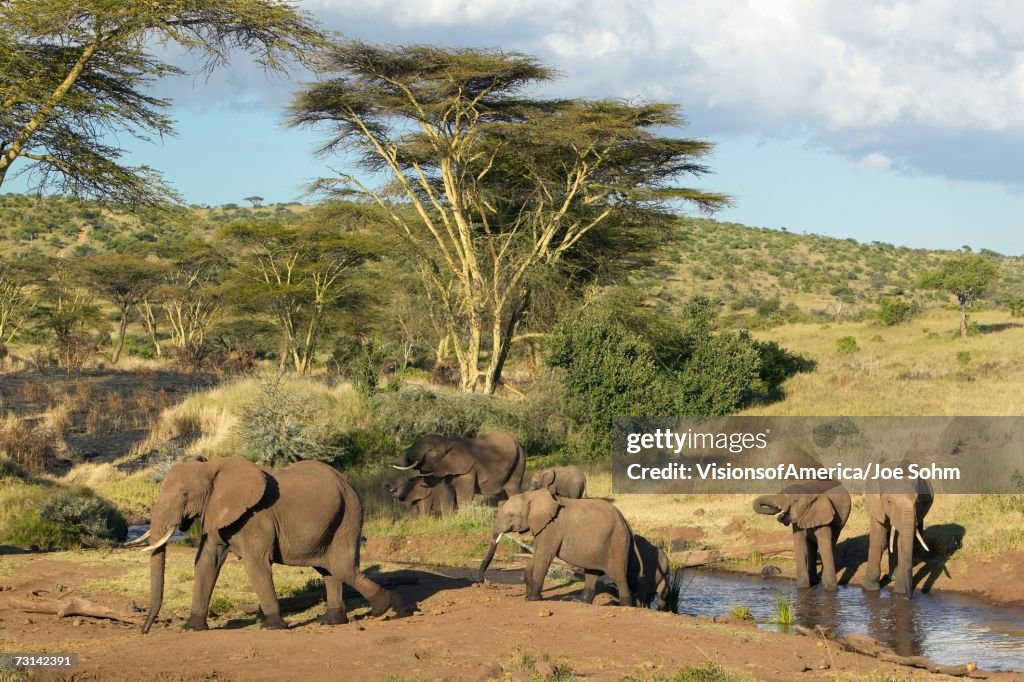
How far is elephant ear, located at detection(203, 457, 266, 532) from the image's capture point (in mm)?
9422

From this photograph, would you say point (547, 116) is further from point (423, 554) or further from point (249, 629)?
point (249, 629)

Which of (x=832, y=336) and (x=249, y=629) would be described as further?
(x=832, y=336)

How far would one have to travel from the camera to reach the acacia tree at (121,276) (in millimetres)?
42125

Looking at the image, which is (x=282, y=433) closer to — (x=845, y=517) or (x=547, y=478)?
(x=547, y=478)

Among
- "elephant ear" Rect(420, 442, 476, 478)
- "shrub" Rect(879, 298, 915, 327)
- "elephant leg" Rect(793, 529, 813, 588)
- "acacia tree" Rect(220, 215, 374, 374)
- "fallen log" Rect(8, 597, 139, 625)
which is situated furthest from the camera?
"shrub" Rect(879, 298, 915, 327)

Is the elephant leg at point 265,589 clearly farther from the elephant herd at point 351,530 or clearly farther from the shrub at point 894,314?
the shrub at point 894,314

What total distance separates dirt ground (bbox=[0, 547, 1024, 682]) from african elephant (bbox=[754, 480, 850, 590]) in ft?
10.7

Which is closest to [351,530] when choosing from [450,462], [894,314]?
[450,462]

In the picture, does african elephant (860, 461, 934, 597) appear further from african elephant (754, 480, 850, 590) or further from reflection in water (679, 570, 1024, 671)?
african elephant (754, 480, 850, 590)

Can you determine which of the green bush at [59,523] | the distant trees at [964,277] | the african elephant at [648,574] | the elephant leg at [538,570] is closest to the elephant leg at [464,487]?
the green bush at [59,523]

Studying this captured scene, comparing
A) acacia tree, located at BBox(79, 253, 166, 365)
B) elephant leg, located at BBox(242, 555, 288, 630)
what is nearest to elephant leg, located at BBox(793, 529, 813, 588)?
elephant leg, located at BBox(242, 555, 288, 630)

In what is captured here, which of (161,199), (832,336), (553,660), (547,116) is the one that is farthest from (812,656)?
(832,336)

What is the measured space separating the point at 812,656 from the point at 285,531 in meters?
4.30

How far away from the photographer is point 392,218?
30969mm
